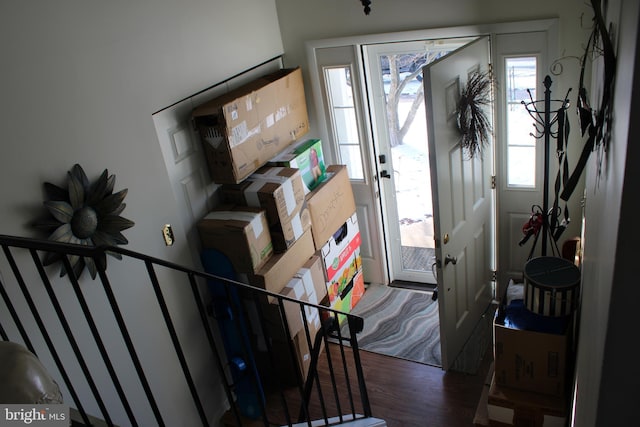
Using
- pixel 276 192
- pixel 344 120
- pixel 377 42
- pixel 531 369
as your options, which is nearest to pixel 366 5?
pixel 377 42

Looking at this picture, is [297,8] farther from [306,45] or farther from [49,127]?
[49,127]

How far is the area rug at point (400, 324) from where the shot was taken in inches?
145

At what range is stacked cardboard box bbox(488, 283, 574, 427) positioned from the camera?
8.55ft

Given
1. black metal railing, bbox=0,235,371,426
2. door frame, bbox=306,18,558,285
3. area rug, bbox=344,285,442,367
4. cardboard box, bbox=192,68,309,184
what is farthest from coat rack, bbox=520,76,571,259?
cardboard box, bbox=192,68,309,184

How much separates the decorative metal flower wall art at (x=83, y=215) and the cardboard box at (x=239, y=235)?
629 mm

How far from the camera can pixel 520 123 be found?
3.36 m

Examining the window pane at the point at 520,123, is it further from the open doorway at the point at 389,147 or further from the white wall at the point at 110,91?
the white wall at the point at 110,91

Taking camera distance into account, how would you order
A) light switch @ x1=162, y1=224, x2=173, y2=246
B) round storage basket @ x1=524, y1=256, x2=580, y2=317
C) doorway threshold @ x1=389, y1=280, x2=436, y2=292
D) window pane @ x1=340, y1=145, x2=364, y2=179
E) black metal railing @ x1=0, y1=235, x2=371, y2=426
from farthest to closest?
1. doorway threshold @ x1=389, y1=280, x2=436, y2=292
2. window pane @ x1=340, y1=145, x2=364, y2=179
3. light switch @ x1=162, y1=224, x2=173, y2=246
4. round storage basket @ x1=524, y1=256, x2=580, y2=317
5. black metal railing @ x1=0, y1=235, x2=371, y2=426

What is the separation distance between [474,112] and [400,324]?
168 centimetres

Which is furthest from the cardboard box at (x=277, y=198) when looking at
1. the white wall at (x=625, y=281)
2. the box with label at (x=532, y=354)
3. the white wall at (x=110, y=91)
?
the white wall at (x=625, y=281)

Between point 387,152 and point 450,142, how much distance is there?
106cm

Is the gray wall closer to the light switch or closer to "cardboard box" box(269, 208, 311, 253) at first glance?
"cardboard box" box(269, 208, 311, 253)

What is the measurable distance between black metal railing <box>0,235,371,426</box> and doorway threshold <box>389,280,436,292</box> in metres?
0.83

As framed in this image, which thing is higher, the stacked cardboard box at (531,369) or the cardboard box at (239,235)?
the cardboard box at (239,235)
